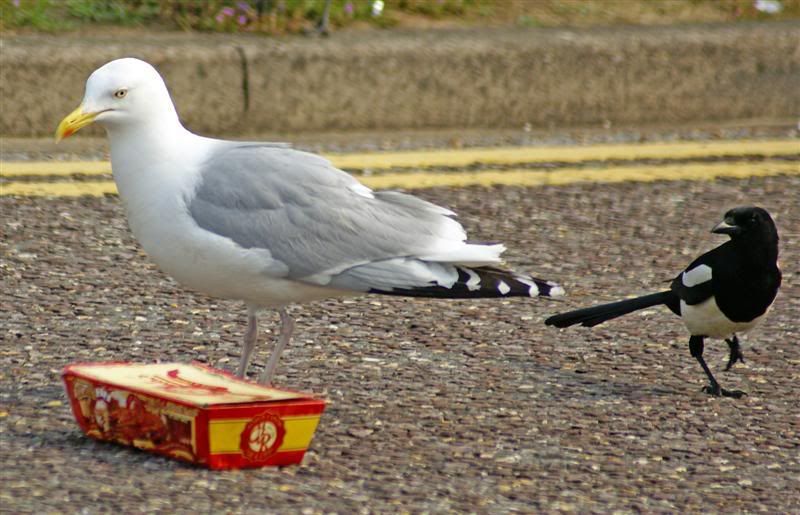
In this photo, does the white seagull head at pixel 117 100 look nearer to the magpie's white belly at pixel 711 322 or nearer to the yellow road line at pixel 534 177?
the magpie's white belly at pixel 711 322

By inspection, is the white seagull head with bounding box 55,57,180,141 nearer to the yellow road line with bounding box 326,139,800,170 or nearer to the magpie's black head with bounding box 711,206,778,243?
the magpie's black head with bounding box 711,206,778,243

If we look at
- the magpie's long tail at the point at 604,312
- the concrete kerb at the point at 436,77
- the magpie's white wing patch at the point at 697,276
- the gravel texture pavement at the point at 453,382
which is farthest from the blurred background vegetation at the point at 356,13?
the magpie's white wing patch at the point at 697,276

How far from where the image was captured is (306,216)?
170 inches


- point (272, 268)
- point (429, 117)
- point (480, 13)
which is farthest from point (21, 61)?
point (272, 268)

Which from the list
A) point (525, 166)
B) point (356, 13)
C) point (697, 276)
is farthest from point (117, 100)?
point (356, 13)

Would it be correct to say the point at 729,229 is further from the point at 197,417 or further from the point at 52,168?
the point at 52,168

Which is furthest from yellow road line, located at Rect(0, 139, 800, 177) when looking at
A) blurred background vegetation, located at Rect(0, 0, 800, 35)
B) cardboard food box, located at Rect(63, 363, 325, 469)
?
cardboard food box, located at Rect(63, 363, 325, 469)

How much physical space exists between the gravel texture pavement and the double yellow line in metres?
0.29

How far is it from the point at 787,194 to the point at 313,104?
238 centimetres

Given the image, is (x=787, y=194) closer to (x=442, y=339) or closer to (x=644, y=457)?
(x=442, y=339)

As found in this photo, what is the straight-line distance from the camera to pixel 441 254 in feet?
14.1

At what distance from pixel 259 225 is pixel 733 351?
1.60 metres

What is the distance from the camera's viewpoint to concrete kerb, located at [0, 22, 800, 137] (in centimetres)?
751

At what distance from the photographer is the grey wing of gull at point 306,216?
4.24m
